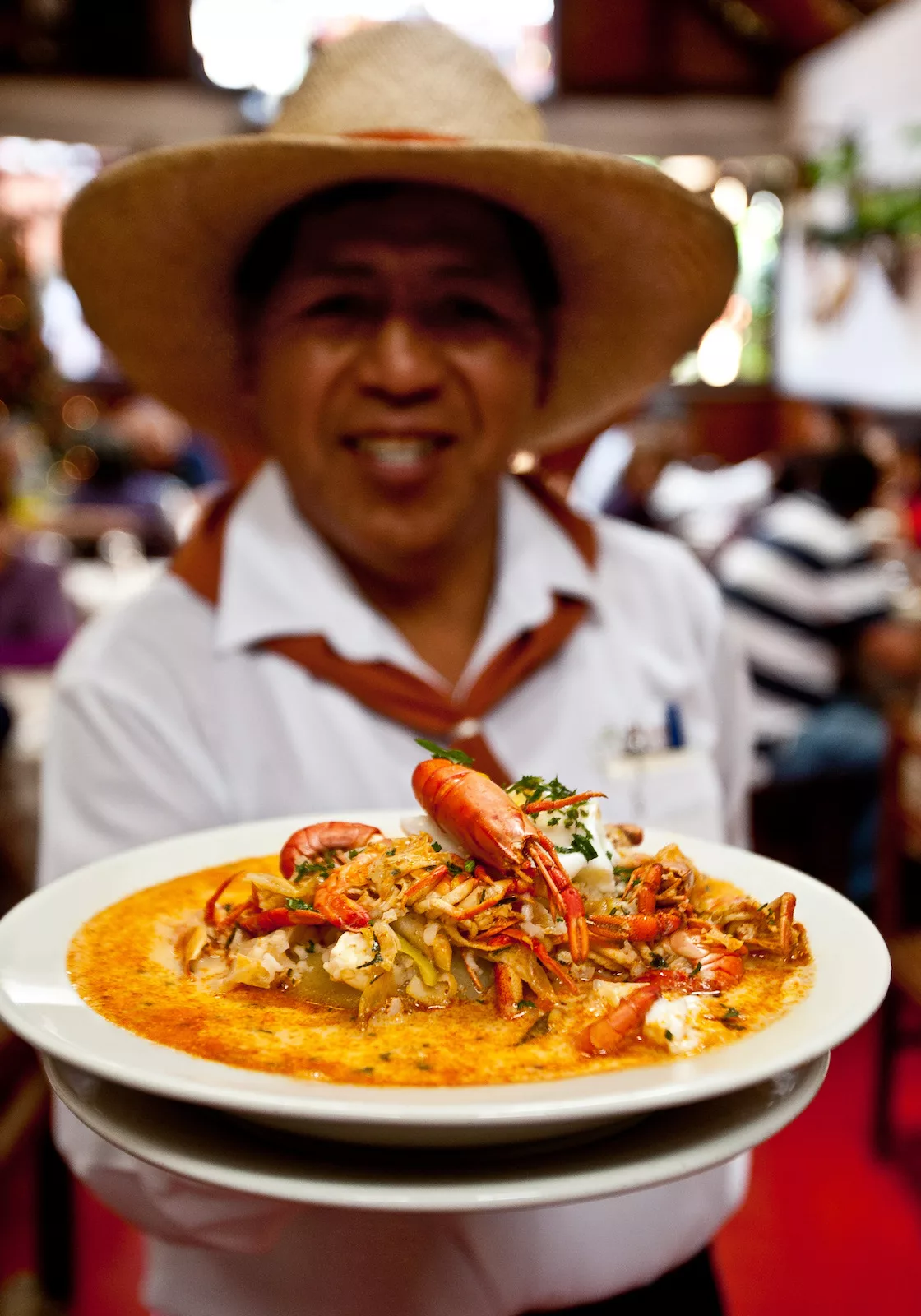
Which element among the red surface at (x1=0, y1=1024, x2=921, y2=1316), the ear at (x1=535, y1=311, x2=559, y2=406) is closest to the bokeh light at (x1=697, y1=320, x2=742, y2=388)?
the red surface at (x1=0, y1=1024, x2=921, y2=1316)

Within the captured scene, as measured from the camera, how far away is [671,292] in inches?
70.5

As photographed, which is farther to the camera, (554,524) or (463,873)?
(554,524)

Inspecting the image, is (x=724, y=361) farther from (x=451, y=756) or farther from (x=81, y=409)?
(x=451, y=756)

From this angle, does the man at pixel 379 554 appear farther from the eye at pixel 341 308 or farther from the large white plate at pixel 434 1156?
the large white plate at pixel 434 1156

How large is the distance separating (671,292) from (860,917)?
115 cm

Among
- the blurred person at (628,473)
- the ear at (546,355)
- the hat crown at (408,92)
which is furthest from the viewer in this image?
the blurred person at (628,473)

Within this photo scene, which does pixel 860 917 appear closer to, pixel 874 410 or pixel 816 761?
pixel 816 761

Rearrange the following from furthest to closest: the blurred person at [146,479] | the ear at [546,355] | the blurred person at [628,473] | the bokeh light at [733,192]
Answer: the bokeh light at [733,192] < the blurred person at [146,479] < the blurred person at [628,473] < the ear at [546,355]

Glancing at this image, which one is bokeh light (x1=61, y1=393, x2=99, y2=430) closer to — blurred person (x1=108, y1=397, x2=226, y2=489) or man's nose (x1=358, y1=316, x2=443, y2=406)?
blurred person (x1=108, y1=397, x2=226, y2=489)

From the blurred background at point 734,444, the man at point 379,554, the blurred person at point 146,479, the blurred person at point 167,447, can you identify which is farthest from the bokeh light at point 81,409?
Answer: the man at point 379,554

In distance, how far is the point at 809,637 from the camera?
4227 mm

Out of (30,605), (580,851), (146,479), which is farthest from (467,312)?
(146,479)

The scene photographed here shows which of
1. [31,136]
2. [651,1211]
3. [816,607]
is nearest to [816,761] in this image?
[816,607]

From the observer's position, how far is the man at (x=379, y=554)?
1.30 meters
